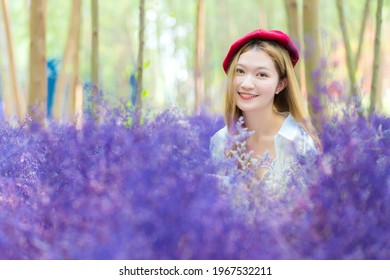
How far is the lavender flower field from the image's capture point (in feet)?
5.68

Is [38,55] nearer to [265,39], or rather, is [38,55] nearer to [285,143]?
[265,39]

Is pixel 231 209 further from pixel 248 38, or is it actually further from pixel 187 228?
pixel 248 38

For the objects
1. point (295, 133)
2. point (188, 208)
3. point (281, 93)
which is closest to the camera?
point (188, 208)

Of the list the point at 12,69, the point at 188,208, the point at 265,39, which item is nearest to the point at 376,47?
the point at 265,39

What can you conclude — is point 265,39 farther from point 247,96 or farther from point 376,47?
point 376,47

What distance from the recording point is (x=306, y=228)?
6.11ft

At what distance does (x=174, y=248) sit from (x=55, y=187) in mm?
879

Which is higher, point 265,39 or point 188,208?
point 265,39

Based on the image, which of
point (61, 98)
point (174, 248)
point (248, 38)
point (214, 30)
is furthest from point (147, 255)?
point (214, 30)

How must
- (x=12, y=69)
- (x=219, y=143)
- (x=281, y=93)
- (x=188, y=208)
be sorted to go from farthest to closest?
(x=12, y=69)
(x=281, y=93)
(x=219, y=143)
(x=188, y=208)

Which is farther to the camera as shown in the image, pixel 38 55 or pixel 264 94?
pixel 38 55

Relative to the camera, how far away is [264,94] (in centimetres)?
297

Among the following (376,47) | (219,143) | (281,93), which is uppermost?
(376,47)

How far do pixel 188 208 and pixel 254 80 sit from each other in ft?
4.12
